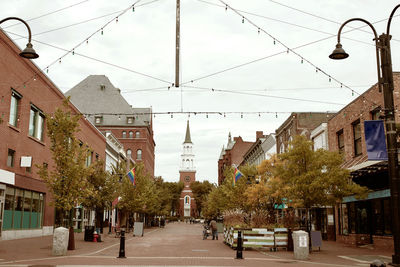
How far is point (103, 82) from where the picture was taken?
256 ft

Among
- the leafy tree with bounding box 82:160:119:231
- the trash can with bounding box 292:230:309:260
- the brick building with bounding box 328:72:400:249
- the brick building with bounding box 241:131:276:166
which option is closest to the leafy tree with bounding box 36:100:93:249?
the leafy tree with bounding box 82:160:119:231

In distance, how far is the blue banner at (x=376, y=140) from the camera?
14578mm

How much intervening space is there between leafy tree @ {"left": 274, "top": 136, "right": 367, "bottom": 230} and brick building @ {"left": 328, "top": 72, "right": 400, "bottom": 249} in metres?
1.37

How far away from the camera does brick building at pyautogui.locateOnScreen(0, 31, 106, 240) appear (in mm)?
23109

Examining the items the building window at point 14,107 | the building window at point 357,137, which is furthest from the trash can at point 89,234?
the building window at point 357,137

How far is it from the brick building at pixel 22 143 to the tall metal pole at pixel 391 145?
54.2 feet

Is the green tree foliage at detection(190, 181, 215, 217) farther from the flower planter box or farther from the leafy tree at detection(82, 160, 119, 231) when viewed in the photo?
the flower planter box

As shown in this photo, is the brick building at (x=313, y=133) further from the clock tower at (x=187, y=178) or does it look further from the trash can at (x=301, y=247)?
the clock tower at (x=187, y=178)

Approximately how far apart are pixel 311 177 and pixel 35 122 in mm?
18004

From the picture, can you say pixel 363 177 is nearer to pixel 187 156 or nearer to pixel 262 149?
pixel 262 149

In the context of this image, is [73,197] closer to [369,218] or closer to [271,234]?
[271,234]

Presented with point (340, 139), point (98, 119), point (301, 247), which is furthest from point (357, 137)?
point (98, 119)

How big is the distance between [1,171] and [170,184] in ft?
306

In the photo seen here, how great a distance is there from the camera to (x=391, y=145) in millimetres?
13664
